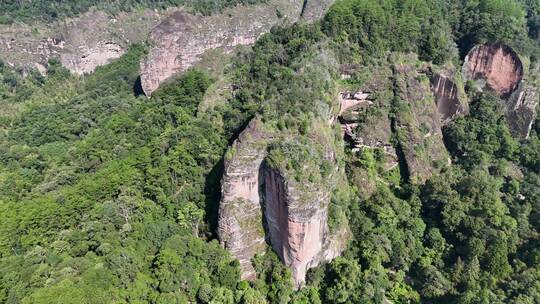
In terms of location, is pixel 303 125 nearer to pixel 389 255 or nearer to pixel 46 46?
pixel 389 255

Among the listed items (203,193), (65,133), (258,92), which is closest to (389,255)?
(203,193)

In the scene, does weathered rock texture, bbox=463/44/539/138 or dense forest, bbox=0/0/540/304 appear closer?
dense forest, bbox=0/0/540/304

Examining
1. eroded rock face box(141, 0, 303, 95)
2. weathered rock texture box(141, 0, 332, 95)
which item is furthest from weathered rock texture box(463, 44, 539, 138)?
eroded rock face box(141, 0, 303, 95)

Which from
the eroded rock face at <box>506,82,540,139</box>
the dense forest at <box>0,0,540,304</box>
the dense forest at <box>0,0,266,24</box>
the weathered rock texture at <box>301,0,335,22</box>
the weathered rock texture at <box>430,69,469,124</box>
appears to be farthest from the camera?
the dense forest at <box>0,0,266,24</box>

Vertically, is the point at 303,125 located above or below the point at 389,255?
above

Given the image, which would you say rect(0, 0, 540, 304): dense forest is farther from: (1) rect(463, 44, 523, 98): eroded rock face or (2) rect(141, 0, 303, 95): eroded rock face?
(2) rect(141, 0, 303, 95): eroded rock face

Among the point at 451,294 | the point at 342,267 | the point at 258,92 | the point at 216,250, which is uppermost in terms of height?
the point at 258,92
